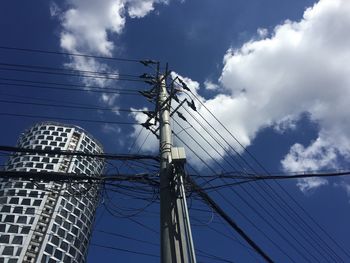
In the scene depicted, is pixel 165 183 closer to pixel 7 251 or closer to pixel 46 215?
pixel 7 251

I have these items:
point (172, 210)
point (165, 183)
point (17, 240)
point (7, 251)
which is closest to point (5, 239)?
point (17, 240)

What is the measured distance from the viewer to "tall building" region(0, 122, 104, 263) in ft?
242

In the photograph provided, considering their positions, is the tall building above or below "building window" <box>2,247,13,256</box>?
above

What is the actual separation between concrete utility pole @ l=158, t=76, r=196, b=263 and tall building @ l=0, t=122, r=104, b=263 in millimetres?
61187

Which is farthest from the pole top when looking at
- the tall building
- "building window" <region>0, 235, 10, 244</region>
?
"building window" <region>0, 235, 10, 244</region>

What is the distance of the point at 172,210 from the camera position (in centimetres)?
700

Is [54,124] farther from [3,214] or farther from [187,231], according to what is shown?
[187,231]

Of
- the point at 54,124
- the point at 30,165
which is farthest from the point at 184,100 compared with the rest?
the point at 54,124

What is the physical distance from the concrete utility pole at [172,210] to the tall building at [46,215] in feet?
201

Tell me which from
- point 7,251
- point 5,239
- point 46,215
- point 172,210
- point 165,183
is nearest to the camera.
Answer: point 172,210

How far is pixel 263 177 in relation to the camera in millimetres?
9203

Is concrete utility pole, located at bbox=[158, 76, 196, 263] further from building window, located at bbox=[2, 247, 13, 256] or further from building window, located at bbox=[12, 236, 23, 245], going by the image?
building window, located at bbox=[12, 236, 23, 245]

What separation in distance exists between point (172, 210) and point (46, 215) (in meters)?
80.6

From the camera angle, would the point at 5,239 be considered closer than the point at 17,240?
No
